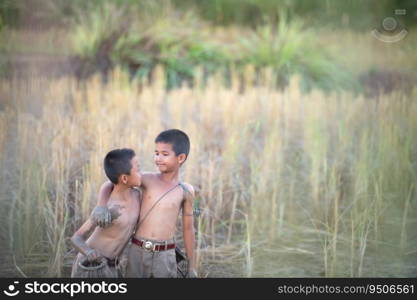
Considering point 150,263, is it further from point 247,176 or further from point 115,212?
point 247,176

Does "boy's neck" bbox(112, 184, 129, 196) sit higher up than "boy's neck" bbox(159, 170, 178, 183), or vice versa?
"boy's neck" bbox(159, 170, 178, 183)

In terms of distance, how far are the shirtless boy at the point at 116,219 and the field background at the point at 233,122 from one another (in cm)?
50

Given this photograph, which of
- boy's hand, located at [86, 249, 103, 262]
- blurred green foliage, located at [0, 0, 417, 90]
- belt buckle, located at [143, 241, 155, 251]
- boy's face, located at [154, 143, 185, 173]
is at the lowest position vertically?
boy's hand, located at [86, 249, 103, 262]

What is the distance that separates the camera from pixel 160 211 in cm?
251

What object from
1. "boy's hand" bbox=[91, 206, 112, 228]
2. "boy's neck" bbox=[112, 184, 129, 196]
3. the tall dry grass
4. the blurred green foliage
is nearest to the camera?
"boy's hand" bbox=[91, 206, 112, 228]

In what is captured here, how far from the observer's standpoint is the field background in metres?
3.07

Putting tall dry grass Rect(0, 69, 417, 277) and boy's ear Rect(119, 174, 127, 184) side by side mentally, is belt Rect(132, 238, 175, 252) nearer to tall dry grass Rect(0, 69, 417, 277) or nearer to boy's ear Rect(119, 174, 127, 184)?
boy's ear Rect(119, 174, 127, 184)

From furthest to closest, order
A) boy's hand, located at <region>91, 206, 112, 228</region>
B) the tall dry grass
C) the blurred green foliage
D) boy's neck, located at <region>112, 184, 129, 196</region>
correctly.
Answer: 1. the blurred green foliage
2. the tall dry grass
3. boy's neck, located at <region>112, 184, 129, 196</region>
4. boy's hand, located at <region>91, 206, 112, 228</region>

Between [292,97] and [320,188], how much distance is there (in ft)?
2.65

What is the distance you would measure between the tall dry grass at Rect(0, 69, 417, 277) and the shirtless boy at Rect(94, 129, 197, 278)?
529mm

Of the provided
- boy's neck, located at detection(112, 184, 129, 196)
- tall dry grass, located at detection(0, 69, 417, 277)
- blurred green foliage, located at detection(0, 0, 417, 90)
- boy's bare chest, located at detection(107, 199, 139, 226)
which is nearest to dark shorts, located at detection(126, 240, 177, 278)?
boy's bare chest, located at detection(107, 199, 139, 226)

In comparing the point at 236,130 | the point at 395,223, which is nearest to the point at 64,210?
the point at 236,130

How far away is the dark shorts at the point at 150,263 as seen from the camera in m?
2.49

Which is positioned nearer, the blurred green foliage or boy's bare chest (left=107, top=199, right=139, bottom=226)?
boy's bare chest (left=107, top=199, right=139, bottom=226)
